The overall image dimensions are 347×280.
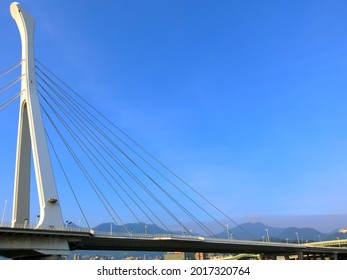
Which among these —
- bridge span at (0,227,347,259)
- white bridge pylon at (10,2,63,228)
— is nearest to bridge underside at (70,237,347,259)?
bridge span at (0,227,347,259)

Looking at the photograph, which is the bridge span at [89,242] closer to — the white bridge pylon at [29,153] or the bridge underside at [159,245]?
the bridge underside at [159,245]

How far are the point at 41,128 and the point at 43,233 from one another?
35.3ft

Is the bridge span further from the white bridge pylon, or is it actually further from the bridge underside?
the white bridge pylon

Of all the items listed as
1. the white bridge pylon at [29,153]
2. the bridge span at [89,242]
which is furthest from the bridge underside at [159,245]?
the white bridge pylon at [29,153]

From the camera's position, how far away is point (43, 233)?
117 feet

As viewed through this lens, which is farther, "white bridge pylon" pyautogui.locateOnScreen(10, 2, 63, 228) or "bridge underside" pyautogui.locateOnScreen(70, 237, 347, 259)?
"bridge underside" pyautogui.locateOnScreen(70, 237, 347, 259)

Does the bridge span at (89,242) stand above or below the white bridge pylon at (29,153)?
below

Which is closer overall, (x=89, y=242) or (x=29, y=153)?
(x=29, y=153)

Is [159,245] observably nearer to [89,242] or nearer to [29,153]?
[89,242]

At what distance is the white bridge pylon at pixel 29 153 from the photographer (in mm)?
36094

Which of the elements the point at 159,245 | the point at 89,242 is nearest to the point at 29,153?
the point at 89,242

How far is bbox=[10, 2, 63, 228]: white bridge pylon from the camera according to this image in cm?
3609

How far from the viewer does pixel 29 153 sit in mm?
40281
